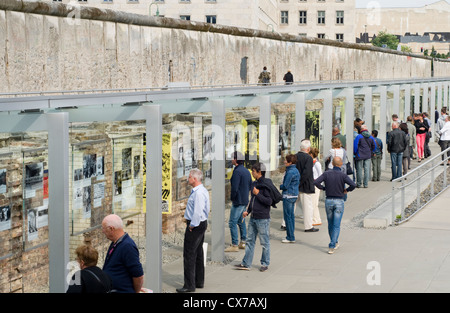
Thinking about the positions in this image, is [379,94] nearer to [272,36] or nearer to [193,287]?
[272,36]

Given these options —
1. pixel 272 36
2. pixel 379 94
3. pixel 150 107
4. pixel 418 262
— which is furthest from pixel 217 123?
pixel 272 36

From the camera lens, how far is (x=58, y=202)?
310 inches

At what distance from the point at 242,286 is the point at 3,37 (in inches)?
183

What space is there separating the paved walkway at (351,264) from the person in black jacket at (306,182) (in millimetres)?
281

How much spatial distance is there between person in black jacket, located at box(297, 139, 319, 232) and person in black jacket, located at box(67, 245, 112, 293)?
25.2 ft

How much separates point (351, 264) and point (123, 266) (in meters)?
5.23

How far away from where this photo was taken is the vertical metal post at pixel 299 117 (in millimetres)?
16531

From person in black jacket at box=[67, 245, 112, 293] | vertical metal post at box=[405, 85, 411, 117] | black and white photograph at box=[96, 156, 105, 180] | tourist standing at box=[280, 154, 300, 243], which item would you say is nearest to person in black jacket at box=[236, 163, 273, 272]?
tourist standing at box=[280, 154, 300, 243]

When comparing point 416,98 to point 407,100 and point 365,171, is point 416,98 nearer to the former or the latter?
point 407,100

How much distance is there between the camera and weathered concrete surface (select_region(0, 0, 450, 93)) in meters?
12.1

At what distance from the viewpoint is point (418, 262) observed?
11633mm

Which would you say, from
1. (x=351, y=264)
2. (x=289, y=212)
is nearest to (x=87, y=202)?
(x=351, y=264)

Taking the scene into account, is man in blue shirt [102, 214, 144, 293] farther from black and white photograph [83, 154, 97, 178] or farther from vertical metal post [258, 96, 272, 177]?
vertical metal post [258, 96, 272, 177]

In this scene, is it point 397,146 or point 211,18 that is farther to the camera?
point 211,18
